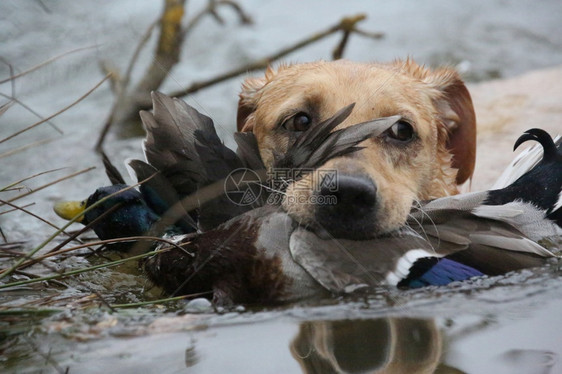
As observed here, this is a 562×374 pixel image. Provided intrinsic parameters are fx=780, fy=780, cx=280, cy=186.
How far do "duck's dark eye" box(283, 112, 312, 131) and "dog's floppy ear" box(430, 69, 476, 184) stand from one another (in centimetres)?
104

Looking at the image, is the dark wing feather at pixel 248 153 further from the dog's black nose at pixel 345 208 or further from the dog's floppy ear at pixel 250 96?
the dog's floppy ear at pixel 250 96

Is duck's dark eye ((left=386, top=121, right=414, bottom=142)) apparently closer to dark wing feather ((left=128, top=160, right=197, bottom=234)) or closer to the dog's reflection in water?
dark wing feather ((left=128, top=160, right=197, bottom=234))

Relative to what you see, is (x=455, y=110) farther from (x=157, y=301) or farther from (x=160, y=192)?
(x=157, y=301)

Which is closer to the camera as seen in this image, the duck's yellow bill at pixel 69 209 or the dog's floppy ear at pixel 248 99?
the duck's yellow bill at pixel 69 209

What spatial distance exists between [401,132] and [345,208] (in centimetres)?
102

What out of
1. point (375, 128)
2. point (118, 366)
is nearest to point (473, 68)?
point (375, 128)

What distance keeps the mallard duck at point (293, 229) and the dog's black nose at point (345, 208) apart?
55 millimetres

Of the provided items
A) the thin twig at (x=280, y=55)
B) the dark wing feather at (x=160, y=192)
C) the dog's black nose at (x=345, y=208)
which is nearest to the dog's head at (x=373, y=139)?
the dog's black nose at (x=345, y=208)

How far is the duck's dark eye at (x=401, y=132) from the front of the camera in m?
3.99

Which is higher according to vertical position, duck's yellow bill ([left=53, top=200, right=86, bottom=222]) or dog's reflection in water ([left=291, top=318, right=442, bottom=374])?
duck's yellow bill ([left=53, top=200, right=86, bottom=222])

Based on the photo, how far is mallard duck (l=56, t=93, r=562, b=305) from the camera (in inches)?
117

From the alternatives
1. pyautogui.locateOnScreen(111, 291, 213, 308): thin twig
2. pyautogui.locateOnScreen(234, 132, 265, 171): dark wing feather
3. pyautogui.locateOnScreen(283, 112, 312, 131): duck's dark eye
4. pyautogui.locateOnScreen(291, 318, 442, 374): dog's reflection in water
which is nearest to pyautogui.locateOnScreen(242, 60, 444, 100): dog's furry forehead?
pyautogui.locateOnScreen(283, 112, 312, 131): duck's dark eye

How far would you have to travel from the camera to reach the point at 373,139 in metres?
3.83

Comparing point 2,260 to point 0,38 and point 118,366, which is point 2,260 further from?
point 0,38
